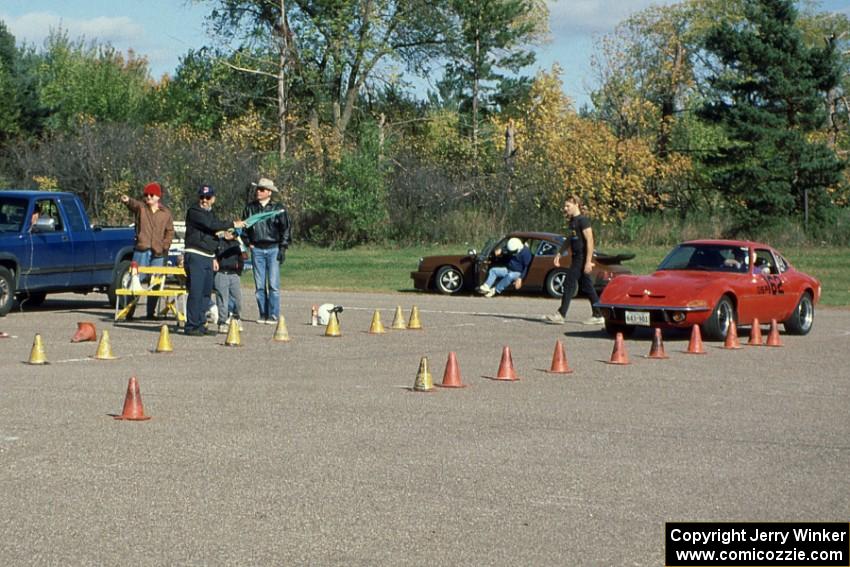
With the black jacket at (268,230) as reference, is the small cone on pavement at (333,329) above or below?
below

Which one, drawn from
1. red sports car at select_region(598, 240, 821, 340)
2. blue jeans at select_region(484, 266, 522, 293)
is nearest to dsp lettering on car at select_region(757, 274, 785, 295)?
red sports car at select_region(598, 240, 821, 340)

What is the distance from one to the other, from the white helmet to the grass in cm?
398

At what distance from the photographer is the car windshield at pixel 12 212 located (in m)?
21.6

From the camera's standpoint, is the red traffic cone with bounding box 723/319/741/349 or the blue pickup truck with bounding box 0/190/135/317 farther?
the blue pickup truck with bounding box 0/190/135/317

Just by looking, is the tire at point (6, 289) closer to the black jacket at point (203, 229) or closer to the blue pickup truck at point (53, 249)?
the blue pickup truck at point (53, 249)

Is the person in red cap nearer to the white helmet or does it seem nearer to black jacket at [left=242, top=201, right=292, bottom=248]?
black jacket at [left=242, top=201, right=292, bottom=248]

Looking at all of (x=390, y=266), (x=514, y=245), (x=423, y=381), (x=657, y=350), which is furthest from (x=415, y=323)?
(x=390, y=266)

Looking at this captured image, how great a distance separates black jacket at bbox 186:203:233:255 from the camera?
17797mm

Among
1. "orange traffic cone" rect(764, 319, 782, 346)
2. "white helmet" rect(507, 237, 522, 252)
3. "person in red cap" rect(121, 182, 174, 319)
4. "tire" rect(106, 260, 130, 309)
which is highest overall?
"person in red cap" rect(121, 182, 174, 319)

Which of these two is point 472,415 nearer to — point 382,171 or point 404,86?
point 382,171

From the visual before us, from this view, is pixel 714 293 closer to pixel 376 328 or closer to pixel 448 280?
pixel 376 328

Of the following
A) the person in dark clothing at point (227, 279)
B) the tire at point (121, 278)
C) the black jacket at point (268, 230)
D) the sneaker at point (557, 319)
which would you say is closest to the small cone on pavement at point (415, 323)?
the black jacket at point (268, 230)

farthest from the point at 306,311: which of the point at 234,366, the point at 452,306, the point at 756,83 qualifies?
the point at 756,83

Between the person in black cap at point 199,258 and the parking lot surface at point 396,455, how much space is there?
1.49m
